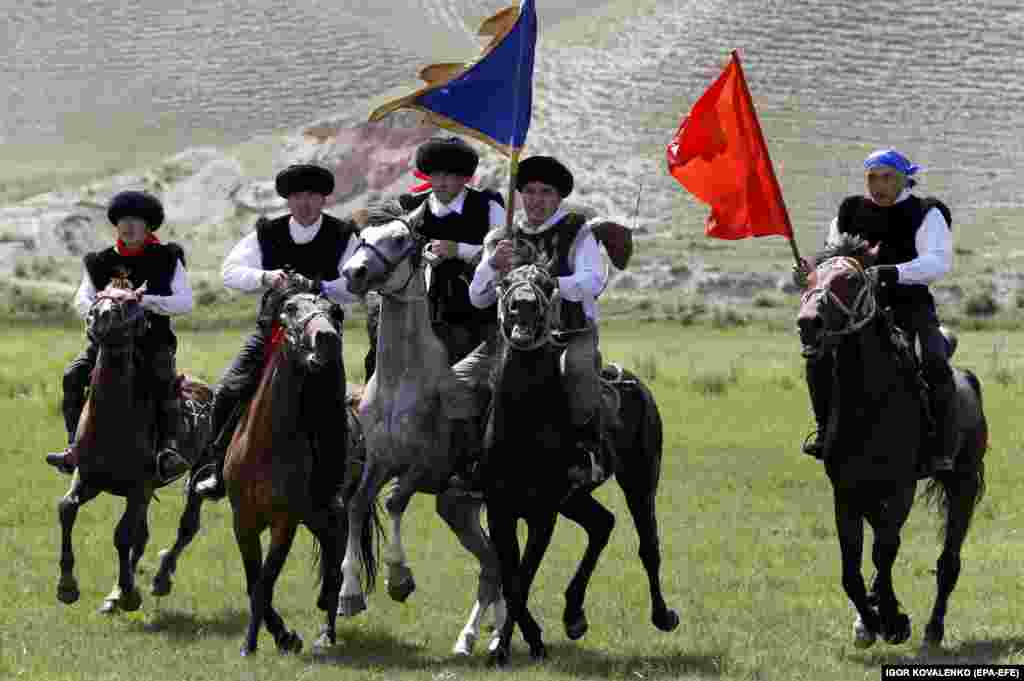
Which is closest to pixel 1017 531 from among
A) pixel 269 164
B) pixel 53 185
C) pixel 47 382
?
pixel 47 382

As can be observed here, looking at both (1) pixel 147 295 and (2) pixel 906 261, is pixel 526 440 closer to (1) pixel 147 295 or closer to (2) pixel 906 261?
(2) pixel 906 261

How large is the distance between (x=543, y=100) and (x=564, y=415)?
66.3 meters

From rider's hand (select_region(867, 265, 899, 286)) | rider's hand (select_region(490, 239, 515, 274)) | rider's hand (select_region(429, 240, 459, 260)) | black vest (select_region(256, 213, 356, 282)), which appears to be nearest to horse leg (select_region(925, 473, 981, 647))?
rider's hand (select_region(867, 265, 899, 286))

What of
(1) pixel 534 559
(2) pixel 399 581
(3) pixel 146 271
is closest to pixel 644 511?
(1) pixel 534 559

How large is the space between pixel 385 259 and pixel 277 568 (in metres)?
1.91

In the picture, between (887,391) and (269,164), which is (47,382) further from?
(269,164)

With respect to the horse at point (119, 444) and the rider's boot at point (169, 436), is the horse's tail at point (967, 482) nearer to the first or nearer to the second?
the rider's boot at point (169, 436)

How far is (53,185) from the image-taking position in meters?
82.0

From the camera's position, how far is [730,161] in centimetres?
1241

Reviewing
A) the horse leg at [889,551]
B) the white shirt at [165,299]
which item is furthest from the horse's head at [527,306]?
the white shirt at [165,299]

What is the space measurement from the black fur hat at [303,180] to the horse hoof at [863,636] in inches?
168

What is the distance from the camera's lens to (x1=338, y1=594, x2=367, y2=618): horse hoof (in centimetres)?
1161

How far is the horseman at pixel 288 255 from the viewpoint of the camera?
1145 cm

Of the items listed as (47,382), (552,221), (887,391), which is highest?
(552,221)
